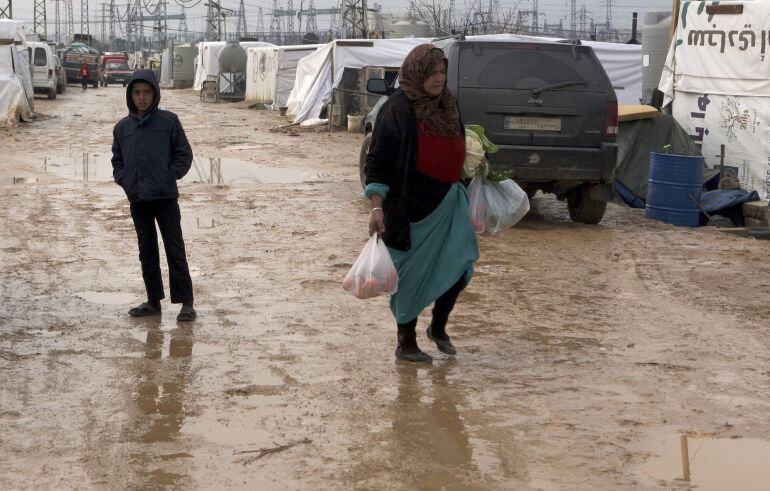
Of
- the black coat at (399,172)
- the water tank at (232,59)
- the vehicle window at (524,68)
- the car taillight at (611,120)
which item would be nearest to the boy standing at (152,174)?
the black coat at (399,172)

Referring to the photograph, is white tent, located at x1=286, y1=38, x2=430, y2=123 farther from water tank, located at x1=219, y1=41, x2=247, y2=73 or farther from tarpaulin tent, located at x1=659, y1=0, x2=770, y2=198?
water tank, located at x1=219, y1=41, x2=247, y2=73

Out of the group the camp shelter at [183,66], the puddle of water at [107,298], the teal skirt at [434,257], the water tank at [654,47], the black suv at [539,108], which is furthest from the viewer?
the camp shelter at [183,66]

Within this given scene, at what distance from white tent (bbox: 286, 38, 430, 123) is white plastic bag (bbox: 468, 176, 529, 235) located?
19509mm

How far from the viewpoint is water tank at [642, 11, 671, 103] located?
1656 centimetres

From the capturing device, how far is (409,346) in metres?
6.11

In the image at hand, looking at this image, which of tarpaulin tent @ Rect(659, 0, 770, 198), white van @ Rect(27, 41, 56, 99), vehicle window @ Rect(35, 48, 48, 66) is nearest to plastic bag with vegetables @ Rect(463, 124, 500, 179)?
tarpaulin tent @ Rect(659, 0, 770, 198)

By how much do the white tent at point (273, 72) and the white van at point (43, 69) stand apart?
22.0 feet

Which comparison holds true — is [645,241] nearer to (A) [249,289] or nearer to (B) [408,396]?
(A) [249,289]

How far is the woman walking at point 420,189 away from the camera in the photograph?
578cm

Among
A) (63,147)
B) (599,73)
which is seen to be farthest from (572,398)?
(63,147)

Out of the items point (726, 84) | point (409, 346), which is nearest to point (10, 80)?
point (726, 84)

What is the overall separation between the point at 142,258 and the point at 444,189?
227 cm

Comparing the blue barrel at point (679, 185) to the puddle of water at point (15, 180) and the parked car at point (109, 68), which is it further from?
the parked car at point (109, 68)

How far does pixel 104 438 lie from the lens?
4746 mm
